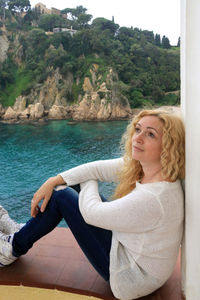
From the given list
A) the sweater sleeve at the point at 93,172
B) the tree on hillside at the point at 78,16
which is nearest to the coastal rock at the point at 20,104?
the tree on hillside at the point at 78,16

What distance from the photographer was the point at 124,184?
2.95 feet

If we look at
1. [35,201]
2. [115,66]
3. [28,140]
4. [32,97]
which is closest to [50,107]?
[32,97]

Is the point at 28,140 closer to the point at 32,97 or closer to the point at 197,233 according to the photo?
the point at 32,97

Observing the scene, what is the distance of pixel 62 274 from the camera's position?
0.99 m

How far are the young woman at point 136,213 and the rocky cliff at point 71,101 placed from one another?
14.2 metres

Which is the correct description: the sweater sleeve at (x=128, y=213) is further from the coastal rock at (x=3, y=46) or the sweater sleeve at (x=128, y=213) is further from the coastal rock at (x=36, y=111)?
the coastal rock at (x=3, y=46)

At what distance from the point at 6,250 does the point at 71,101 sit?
16.3 metres

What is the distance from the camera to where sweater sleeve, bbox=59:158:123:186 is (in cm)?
92

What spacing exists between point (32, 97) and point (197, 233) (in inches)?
673

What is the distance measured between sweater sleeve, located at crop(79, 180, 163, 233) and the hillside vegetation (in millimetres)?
15352

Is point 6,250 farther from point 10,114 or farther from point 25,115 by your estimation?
point 10,114

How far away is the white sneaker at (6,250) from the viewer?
37.8 inches

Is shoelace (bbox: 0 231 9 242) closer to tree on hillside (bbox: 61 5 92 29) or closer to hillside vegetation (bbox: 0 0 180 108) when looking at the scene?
hillside vegetation (bbox: 0 0 180 108)

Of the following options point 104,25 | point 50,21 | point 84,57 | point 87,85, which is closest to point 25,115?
point 87,85
